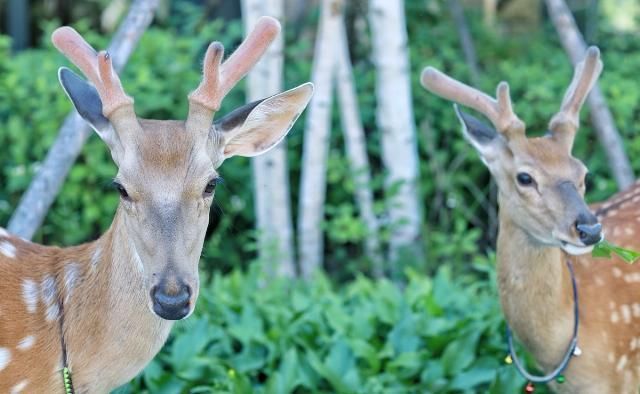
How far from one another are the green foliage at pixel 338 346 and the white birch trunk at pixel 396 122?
0.96 m

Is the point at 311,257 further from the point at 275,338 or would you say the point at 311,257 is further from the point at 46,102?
the point at 46,102

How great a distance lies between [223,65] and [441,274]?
264 cm

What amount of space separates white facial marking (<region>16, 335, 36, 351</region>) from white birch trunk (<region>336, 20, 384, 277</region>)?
3.44 meters

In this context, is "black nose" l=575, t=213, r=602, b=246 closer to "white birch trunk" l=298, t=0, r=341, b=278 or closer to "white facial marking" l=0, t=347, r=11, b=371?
"white facial marking" l=0, t=347, r=11, b=371

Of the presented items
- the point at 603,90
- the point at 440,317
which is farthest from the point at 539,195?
the point at 603,90

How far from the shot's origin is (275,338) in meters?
5.51

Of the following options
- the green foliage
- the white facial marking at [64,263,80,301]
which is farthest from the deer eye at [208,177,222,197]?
the green foliage

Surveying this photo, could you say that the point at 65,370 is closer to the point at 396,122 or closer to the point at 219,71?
the point at 219,71

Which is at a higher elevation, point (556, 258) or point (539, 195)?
point (539, 195)

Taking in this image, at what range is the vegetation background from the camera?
532 centimetres

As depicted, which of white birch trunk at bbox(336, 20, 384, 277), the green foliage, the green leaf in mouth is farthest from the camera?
white birch trunk at bbox(336, 20, 384, 277)

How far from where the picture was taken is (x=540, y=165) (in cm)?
465

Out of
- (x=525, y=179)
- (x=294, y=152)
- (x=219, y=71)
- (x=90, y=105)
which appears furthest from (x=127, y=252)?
(x=294, y=152)

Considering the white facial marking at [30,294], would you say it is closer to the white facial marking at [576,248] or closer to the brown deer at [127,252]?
the brown deer at [127,252]
